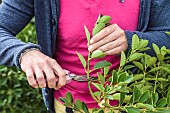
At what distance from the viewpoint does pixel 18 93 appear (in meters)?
2.18

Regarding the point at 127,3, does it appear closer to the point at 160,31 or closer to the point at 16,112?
the point at 160,31

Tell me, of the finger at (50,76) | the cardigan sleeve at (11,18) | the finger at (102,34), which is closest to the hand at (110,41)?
the finger at (102,34)

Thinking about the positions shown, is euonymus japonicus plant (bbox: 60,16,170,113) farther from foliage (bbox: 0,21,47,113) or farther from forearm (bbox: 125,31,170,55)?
foliage (bbox: 0,21,47,113)

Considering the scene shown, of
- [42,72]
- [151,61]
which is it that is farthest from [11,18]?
[151,61]

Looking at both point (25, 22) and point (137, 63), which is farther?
point (25, 22)

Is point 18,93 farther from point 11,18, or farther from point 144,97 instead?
point 144,97

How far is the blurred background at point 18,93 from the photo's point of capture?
216 centimetres

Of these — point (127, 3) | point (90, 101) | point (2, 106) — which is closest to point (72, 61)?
point (90, 101)

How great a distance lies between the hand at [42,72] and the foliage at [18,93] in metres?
1.23

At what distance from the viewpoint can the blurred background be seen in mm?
2156

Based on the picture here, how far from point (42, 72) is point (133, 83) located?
0.71 feet

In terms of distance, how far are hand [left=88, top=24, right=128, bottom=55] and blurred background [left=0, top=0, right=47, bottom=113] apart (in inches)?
47.7

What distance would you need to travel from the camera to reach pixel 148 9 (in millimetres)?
1126

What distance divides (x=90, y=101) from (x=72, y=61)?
0.13m
